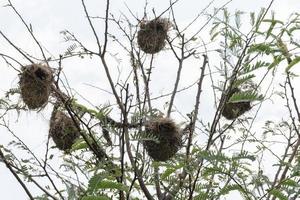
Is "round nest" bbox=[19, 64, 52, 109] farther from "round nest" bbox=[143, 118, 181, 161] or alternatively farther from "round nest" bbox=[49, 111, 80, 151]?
"round nest" bbox=[143, 118, 181, 161]

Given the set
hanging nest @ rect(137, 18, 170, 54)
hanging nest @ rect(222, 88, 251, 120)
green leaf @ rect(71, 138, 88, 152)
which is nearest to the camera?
green leaf @ rect(71, 138, 88, 152)

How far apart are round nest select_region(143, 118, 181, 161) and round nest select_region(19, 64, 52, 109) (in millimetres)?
498

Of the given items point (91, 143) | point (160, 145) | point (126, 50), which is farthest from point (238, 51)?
point (126, 50)

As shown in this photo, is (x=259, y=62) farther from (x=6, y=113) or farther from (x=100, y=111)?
(x=6, y=113)

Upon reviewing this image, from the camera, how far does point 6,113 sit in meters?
3.20

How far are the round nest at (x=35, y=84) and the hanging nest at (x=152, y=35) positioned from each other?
0.87 metres

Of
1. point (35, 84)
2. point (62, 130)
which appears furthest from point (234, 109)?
point (35, 84)

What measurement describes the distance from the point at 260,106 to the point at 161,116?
35.9 inches

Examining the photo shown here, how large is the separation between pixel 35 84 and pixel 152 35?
0.99 m

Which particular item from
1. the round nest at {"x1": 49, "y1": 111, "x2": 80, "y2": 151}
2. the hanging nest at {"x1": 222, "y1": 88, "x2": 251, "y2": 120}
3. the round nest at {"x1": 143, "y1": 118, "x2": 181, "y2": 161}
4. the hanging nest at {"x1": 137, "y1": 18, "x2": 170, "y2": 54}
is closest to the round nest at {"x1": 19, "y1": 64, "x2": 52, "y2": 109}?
the round nest at {"x1": 49, "y1": 111, "x2": 80, "y2": 151}

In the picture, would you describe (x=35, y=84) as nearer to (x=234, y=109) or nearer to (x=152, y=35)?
(x=152, y=35)

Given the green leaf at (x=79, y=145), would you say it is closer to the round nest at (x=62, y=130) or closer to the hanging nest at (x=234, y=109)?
the round nest at (x=62, y=130)

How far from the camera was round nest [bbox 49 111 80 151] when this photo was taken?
10.1 feet

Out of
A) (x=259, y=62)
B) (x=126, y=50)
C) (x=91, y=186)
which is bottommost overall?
(x=91, y=186)
